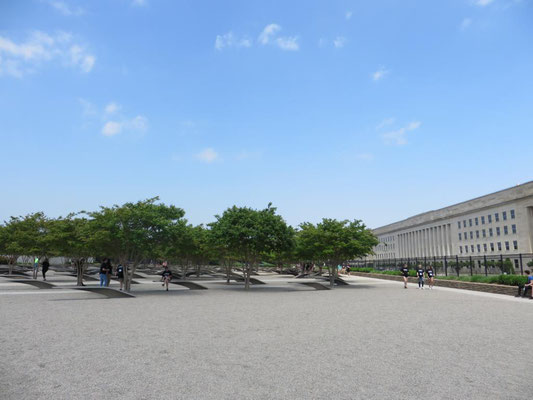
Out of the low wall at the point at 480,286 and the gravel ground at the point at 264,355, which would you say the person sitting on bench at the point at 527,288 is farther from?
the gravel ground at the point at 264,355

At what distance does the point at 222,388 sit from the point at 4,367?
4146 mm

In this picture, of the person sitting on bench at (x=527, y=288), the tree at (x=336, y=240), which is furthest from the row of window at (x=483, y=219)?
the person sitting on bench at (x=527, y=288)

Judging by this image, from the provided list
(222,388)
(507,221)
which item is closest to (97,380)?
(222,388)

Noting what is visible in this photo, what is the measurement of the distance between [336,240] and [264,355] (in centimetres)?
2441

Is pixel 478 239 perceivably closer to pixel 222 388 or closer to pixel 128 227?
pixel 128 227

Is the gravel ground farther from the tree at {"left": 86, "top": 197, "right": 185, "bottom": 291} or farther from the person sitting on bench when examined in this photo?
the tree at {"left": 86, "top": 197, "right": 185, "bottom": 291}

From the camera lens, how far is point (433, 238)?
389ft

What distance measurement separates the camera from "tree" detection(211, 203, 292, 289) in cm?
2780

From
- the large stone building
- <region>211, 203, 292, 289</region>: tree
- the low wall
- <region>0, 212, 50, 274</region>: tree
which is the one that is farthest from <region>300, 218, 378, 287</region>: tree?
the large stone building

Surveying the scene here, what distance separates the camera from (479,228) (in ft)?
314

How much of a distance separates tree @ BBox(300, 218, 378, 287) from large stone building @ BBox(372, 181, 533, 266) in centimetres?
4338

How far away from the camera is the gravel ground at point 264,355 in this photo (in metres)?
6.07

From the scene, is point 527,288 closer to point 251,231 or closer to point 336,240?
point 336,240

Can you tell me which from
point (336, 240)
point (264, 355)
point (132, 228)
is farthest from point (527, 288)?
point (132, 228)
